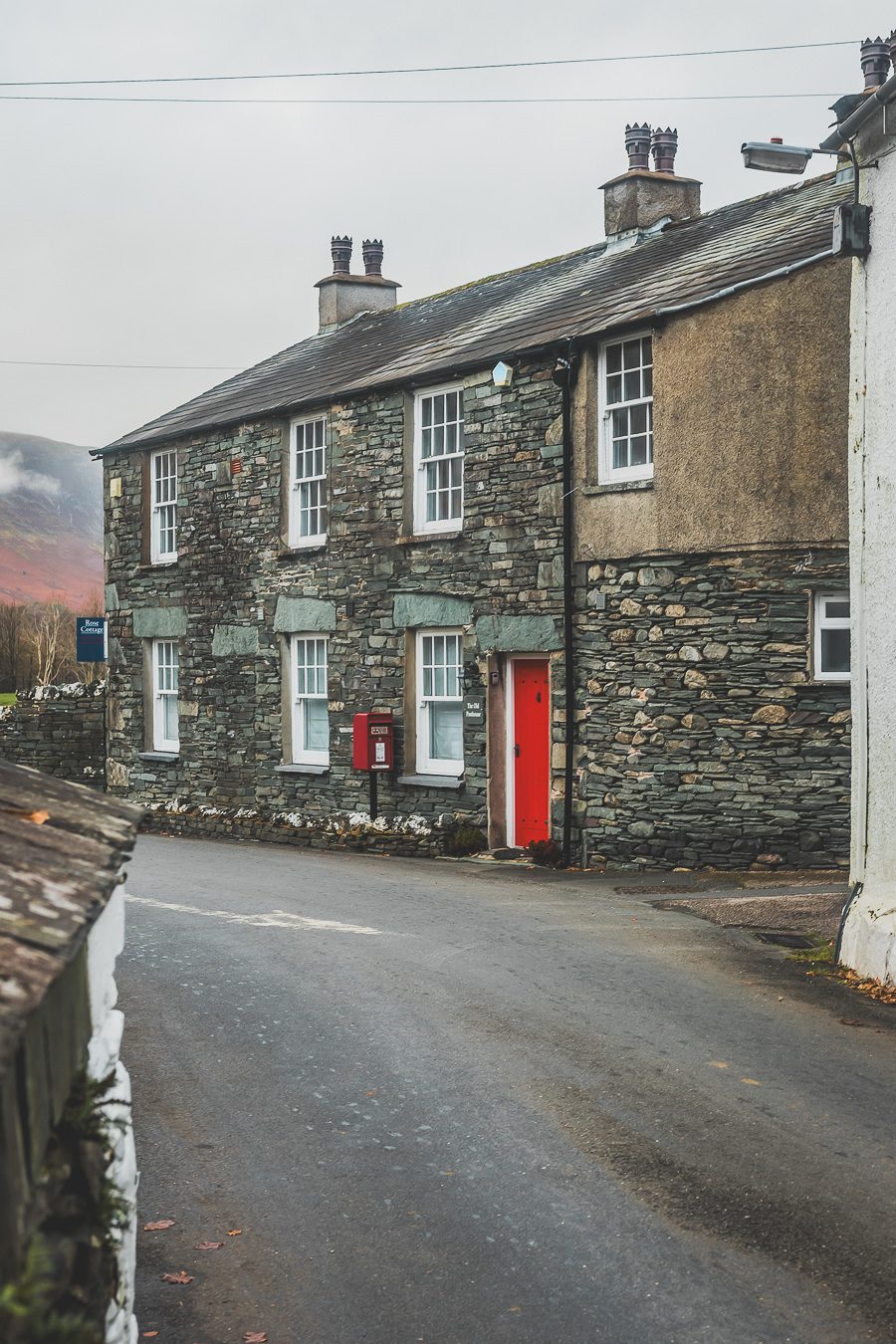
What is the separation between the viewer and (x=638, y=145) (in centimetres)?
2055

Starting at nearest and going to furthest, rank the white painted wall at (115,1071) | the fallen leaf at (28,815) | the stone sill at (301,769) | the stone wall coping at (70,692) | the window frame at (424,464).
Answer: the fallen leaf at (28,815), the white painted wall at (115,1071), the window frame at (424,464), the stone sill at (301,769), the stone wall coping at (70,692)

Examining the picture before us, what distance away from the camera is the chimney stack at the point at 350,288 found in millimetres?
27016

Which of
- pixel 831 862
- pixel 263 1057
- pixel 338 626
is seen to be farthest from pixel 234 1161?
pixel 338 626

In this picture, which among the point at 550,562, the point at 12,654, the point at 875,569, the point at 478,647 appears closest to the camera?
the point at 875,569

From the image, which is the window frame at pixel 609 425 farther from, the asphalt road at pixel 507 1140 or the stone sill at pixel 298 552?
the asphalt road at pixel 507 1140

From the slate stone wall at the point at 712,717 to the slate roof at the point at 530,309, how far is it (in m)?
3.10

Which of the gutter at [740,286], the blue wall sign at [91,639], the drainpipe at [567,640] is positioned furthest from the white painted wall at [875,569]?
the blue wall sign at [91,639]

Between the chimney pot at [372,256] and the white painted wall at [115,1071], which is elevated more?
the chimney pot at [372,256]

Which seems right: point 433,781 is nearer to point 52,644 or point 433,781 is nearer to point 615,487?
point 615,487

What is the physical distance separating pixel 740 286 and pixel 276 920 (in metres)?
8.23

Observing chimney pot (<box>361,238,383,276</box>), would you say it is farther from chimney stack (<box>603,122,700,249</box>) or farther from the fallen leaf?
the fallen leaf


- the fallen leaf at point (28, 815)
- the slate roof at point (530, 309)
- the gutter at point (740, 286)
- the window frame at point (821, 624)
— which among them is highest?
the slate roof at point (530, 309)

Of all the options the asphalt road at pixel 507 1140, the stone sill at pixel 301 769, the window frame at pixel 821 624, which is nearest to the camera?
the asphalt road at pixel 507 1140

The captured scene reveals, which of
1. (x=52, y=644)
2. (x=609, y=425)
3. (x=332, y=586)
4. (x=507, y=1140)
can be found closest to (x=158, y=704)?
(x=332, y=586)
